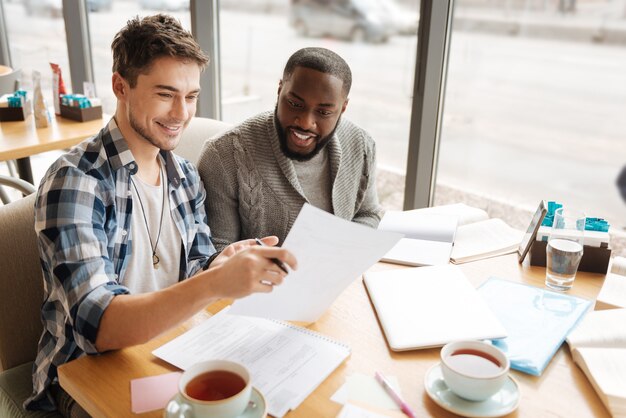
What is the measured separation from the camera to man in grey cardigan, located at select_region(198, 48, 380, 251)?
1.56 meters

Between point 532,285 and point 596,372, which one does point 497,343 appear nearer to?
point 596,372

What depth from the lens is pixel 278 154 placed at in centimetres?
164

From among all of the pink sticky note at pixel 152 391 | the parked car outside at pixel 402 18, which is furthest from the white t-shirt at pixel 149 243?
the parked car outside at pixel 402 18

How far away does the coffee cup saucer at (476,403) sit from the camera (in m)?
0.91

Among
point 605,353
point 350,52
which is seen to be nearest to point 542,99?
point 350,52

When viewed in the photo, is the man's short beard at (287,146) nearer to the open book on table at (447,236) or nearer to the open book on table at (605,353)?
the open book on table at (447,236)

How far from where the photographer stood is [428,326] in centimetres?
114

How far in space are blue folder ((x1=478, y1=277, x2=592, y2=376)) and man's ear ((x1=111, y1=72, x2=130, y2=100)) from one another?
924mm

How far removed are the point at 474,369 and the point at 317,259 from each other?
0.32m

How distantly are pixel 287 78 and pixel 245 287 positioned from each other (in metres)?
0.77

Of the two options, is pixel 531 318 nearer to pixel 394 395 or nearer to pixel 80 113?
pixel 394 395

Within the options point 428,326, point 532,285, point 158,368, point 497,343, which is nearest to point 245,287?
point 158,368

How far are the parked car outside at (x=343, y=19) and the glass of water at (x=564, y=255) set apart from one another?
55.2 inches

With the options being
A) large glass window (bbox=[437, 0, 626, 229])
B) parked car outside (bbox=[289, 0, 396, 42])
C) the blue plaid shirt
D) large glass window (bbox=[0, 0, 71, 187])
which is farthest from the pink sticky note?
large glass window (bbox=[0, 0, 71, 187])
